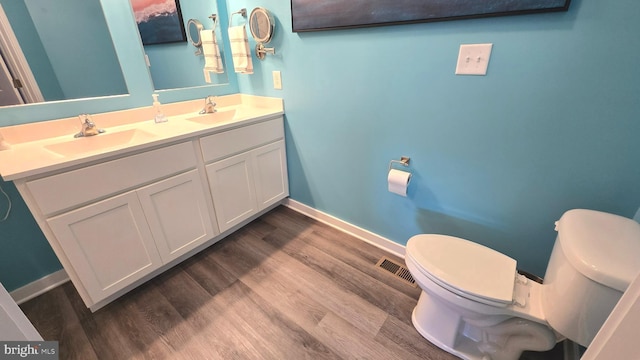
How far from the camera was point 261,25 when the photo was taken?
1.75 metres

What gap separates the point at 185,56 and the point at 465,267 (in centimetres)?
223

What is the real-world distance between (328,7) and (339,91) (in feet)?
1.50

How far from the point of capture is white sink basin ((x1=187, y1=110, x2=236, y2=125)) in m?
1.81

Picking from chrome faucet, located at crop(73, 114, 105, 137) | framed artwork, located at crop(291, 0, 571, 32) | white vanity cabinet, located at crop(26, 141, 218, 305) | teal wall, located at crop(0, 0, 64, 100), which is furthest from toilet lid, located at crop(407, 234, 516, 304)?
teal wall, located at crop(0, 0, 64, 100)

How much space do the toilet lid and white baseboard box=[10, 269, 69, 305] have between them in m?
2.05

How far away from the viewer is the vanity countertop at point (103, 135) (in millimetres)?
1049

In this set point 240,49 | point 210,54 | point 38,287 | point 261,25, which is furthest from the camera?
point 210,54

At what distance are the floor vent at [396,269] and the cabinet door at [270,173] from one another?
986 millimetres

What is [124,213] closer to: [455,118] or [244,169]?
[244,169]

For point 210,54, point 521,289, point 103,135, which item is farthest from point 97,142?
point 521,289

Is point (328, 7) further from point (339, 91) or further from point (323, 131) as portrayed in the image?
point (323, 131)

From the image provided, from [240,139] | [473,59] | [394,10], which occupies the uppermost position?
[394,10]

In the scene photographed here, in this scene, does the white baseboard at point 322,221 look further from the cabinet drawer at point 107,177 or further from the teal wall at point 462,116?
the cabinet drawer at point 107,177

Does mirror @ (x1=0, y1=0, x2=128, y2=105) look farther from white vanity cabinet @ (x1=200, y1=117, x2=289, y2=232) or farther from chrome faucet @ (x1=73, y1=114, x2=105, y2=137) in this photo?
white vanity cabinet @ (x1=200, y1=117, x2=289, y2=232)
